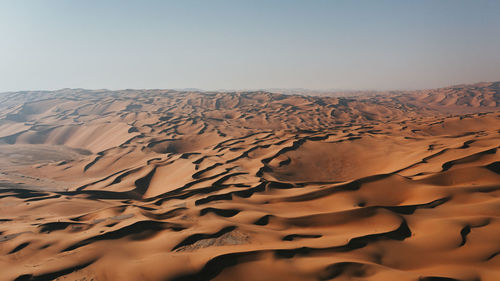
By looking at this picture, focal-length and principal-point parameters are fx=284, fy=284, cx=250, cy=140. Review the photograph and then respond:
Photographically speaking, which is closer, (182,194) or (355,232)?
(355,232)

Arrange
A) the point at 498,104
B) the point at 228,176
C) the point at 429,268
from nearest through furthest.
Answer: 1. the point at 429,268
2. the point at 228,176
3. the point at 498,104

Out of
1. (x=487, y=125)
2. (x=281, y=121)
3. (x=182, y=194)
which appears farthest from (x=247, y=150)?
(x=281, y=121)

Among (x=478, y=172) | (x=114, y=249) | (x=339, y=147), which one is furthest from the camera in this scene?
(x=339, y=147)

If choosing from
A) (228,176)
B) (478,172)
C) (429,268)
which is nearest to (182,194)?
(228,176)

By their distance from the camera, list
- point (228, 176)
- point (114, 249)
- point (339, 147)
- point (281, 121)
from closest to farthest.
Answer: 1. point (114, 249)
2. point (228, 176)
3. point (339, 147)
4. point (281, 121)

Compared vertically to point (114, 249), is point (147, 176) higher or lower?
lower

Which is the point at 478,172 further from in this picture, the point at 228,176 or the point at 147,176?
the point at 147,176

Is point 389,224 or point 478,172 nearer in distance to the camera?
point 389,224

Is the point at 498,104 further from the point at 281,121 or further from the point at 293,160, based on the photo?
the point at 293,160

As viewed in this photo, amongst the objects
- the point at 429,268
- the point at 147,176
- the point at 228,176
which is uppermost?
the point at 429,268
